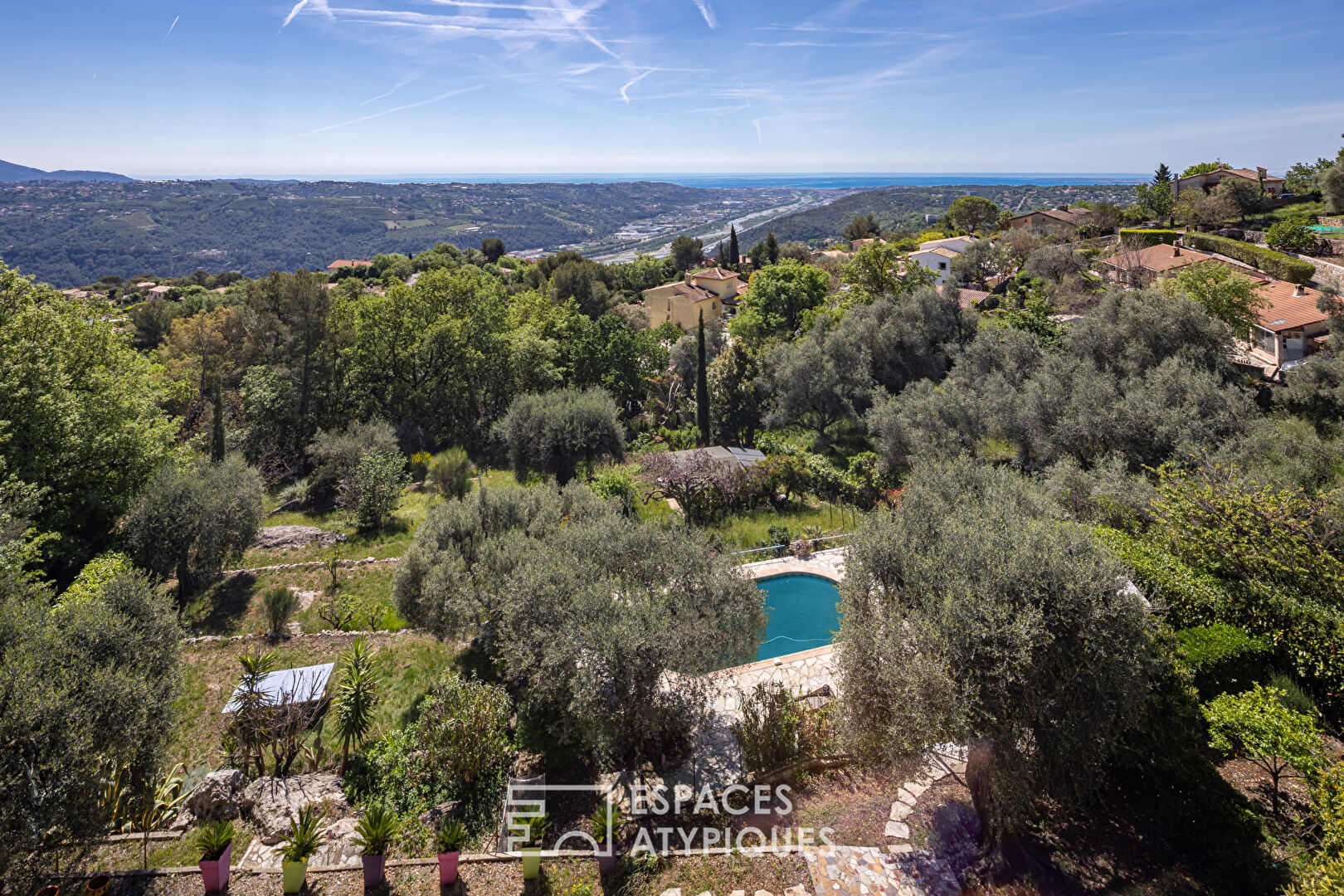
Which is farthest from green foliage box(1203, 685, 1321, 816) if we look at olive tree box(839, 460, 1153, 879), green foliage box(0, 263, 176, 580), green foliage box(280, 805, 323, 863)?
green foliage box(0, 263, 176, 580)

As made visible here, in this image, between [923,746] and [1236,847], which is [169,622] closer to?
[923,746]

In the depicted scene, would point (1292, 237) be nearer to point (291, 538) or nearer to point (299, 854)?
point (299, 854)

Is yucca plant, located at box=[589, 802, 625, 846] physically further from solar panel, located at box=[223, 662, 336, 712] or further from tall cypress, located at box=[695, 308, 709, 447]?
tall cypress, located at box=[695, 308, 709, 447]

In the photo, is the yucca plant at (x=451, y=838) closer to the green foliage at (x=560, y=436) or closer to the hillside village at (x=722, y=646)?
the hillside village at (x=722, y=646)

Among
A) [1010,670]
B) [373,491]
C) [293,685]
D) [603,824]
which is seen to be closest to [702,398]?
[373,491]

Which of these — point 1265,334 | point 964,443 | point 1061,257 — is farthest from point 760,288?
point 1265,334

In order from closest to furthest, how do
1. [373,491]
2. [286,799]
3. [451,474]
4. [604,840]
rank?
[604,840], [286,799], [373,491], [451,474]
